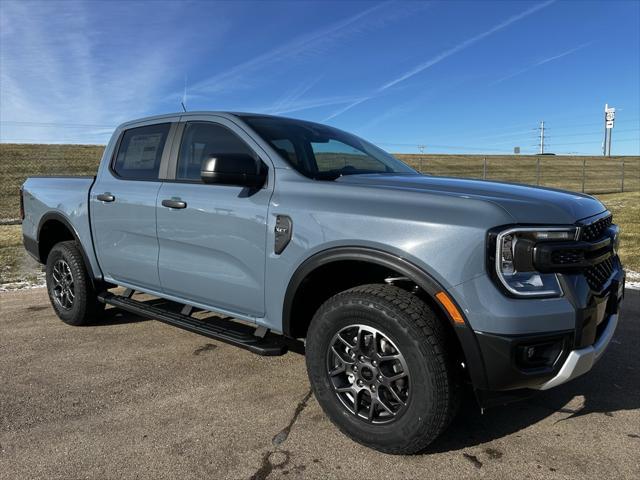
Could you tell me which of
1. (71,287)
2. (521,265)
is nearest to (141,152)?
(71,287)

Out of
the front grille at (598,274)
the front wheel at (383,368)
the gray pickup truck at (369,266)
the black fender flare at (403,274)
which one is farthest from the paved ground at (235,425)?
the front grille at (598,274)

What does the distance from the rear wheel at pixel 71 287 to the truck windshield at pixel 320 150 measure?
2348mm

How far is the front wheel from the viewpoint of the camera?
2.48 m

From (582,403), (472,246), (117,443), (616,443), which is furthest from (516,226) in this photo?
(117,443)

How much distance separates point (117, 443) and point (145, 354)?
1.45 metres

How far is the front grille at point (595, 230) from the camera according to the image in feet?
8.34

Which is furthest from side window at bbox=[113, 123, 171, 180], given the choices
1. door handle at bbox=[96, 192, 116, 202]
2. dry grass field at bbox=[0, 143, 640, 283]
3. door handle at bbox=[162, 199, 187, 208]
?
dry grass field at bbox=[0, 143, 640, 283]

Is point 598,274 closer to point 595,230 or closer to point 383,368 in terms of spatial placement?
point 595,230

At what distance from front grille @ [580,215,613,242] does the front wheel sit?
2.81ft

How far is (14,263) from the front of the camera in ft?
26.2

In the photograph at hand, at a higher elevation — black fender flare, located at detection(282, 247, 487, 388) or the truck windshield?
the truck windshield

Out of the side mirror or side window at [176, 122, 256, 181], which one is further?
side window at [176, 122, 256, 181]

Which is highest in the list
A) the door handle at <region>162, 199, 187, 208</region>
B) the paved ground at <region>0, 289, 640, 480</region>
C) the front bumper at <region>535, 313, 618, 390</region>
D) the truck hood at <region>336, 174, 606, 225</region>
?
the truck hood at <region>336, 174, 606, 225</region>

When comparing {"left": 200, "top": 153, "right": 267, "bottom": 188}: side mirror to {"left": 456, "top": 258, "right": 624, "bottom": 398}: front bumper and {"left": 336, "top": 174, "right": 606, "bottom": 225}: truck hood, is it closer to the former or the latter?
{"left": 336, "top": 174, "right": 606, "bottom": 225}: truck hood
